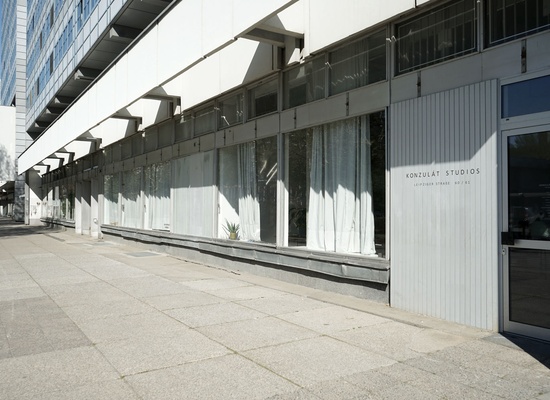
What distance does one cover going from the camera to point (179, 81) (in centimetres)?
1377

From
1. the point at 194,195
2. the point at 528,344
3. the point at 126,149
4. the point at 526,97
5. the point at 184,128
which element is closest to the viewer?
the point at 528,344

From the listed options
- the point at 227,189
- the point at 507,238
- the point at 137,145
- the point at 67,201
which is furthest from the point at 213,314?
the point at 67,201

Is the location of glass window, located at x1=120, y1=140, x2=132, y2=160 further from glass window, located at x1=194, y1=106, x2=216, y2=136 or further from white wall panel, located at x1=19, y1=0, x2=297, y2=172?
glass window, located at x1=194, y1=106, x2=216, y2=136

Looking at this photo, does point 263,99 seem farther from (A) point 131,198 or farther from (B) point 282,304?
(A) point 131,198

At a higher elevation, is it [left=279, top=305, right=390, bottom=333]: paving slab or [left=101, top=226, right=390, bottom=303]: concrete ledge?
[left=101, top=226, right=390, bottom=303]: concrete ledge

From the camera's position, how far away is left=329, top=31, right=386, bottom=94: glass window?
7906 mm

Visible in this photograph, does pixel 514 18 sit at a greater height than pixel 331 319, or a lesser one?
greater

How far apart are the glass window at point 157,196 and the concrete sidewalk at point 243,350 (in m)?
7.19

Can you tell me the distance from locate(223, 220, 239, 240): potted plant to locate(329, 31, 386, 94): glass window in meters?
4.66

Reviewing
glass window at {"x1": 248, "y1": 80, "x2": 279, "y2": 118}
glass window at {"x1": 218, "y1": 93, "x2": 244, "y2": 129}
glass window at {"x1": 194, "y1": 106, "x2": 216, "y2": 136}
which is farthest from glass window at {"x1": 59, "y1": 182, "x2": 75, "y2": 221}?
glass window at {"x1": 248, "y1": 80, "x2": 279, "y2": 118}

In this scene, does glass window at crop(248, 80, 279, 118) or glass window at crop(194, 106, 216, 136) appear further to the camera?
glass window at crop(194, 106, 216, 136)

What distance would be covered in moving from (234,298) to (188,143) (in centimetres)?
702

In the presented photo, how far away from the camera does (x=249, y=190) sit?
1159 centimetres

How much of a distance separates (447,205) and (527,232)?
1.13 meters
